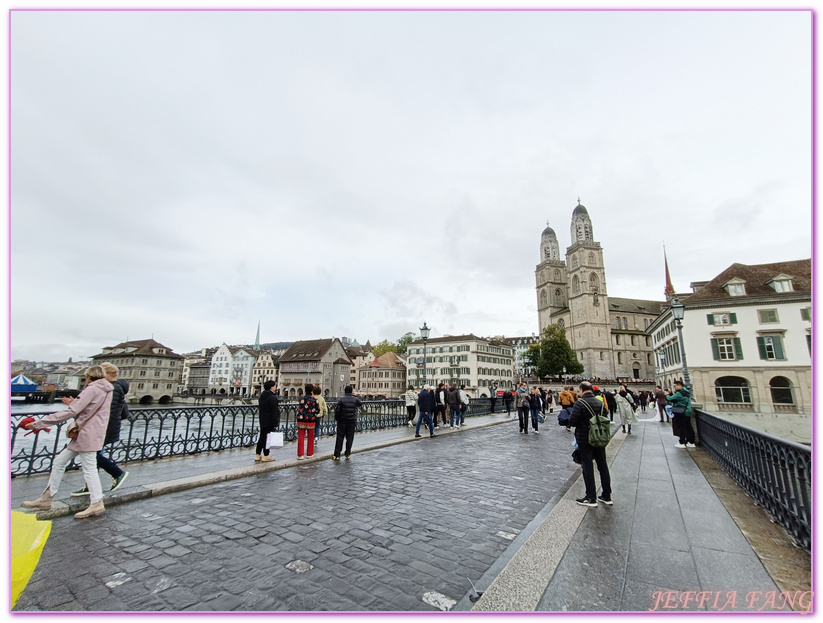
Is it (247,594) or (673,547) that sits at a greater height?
(247,594)

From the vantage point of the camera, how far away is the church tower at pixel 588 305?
80.2m

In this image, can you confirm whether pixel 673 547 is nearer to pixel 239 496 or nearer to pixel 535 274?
pixel 239 496

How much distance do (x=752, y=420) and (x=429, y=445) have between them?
111 feet

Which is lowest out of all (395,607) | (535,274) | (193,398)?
(193,398)

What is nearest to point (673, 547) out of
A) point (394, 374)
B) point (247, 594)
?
point (247, 594)

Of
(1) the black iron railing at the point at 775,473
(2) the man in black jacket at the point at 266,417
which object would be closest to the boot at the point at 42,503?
(2) the man in black jacket at the point at 266,417

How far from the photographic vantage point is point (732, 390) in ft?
111

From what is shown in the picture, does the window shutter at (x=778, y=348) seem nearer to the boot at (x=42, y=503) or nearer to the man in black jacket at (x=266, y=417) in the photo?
the man in black jacket at (x=266, y=417)

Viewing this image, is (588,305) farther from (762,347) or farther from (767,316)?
(762,347)

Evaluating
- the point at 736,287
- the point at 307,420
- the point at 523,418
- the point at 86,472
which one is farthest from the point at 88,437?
the point at 736,287

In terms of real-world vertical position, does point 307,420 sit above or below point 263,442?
above

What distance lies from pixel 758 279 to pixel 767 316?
4276 millimetres

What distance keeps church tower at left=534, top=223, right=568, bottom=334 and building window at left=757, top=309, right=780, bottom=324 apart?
6279 centimetres

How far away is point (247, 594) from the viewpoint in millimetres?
3072
